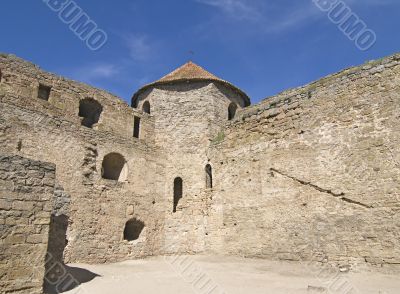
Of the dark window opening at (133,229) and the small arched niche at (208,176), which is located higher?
the small arched niche at (208,176)

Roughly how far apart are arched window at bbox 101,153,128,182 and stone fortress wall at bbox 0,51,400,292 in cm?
6

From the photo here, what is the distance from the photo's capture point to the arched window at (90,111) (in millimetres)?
13536

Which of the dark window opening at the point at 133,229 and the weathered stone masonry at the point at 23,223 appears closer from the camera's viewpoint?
the weathered stone masonry at the point at 23,223

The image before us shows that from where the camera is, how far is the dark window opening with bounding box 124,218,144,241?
13281 millimetres

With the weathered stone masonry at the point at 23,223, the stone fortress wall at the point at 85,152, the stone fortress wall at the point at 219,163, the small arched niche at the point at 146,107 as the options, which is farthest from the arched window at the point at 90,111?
the weathered stone masonry at the point at 23,223

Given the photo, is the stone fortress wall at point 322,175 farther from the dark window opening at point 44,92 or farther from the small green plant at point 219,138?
the dark window opening at point 44,92

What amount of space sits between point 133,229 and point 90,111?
5.13 meters

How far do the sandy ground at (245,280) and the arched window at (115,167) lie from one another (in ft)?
15.1

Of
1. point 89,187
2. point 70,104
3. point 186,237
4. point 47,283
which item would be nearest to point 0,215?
point 47,283

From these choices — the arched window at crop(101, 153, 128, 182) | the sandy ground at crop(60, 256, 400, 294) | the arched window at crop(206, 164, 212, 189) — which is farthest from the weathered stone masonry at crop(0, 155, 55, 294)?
the arched window at crop(206, 164, 212, 189)

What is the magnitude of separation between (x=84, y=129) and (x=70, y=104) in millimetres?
1094

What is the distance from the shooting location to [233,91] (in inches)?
625

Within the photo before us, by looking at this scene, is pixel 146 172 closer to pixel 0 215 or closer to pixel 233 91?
pixel 233 91

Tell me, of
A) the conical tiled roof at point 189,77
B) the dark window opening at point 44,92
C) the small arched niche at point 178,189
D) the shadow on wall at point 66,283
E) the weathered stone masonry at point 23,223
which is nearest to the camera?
the weathered stone masonry at point 23,223
